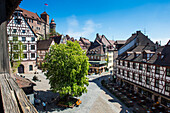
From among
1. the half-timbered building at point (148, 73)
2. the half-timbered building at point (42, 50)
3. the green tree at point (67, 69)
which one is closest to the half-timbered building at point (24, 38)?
the half-timbered building at point (42, 50)

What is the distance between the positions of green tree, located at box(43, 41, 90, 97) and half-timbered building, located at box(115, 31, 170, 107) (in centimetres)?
1237

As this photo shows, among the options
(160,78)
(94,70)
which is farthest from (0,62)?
(94,70)

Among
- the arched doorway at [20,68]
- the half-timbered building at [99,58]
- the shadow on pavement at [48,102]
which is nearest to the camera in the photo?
the shadow on pavement at [48,102]

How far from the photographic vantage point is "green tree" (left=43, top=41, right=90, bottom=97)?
17.9 meters

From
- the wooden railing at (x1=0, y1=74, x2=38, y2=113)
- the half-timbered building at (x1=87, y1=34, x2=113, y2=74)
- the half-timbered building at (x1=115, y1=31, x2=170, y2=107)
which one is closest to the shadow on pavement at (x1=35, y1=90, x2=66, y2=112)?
the half-timbered building at (x1=115, y1=31, x2=170, y2=107)

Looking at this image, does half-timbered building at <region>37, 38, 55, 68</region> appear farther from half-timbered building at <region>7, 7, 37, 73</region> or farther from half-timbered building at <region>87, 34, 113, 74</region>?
half-timbered building at <region>87, 34, 113, 74</region>

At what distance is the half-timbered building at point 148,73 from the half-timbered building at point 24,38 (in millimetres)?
26150

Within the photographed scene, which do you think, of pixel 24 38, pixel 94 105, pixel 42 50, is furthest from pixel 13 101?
pixel 42 50

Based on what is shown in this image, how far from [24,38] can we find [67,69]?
23.8 metres

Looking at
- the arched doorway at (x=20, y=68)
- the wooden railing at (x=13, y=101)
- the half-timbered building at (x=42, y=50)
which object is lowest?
the arched doorway at (x=20, y=68)

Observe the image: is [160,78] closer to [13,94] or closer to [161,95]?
[161,95]

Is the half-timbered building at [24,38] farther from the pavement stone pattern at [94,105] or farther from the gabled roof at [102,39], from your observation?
the gabled roof at [102,39]

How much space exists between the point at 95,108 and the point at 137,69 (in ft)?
41.7

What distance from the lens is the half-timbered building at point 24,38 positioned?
3253cm
